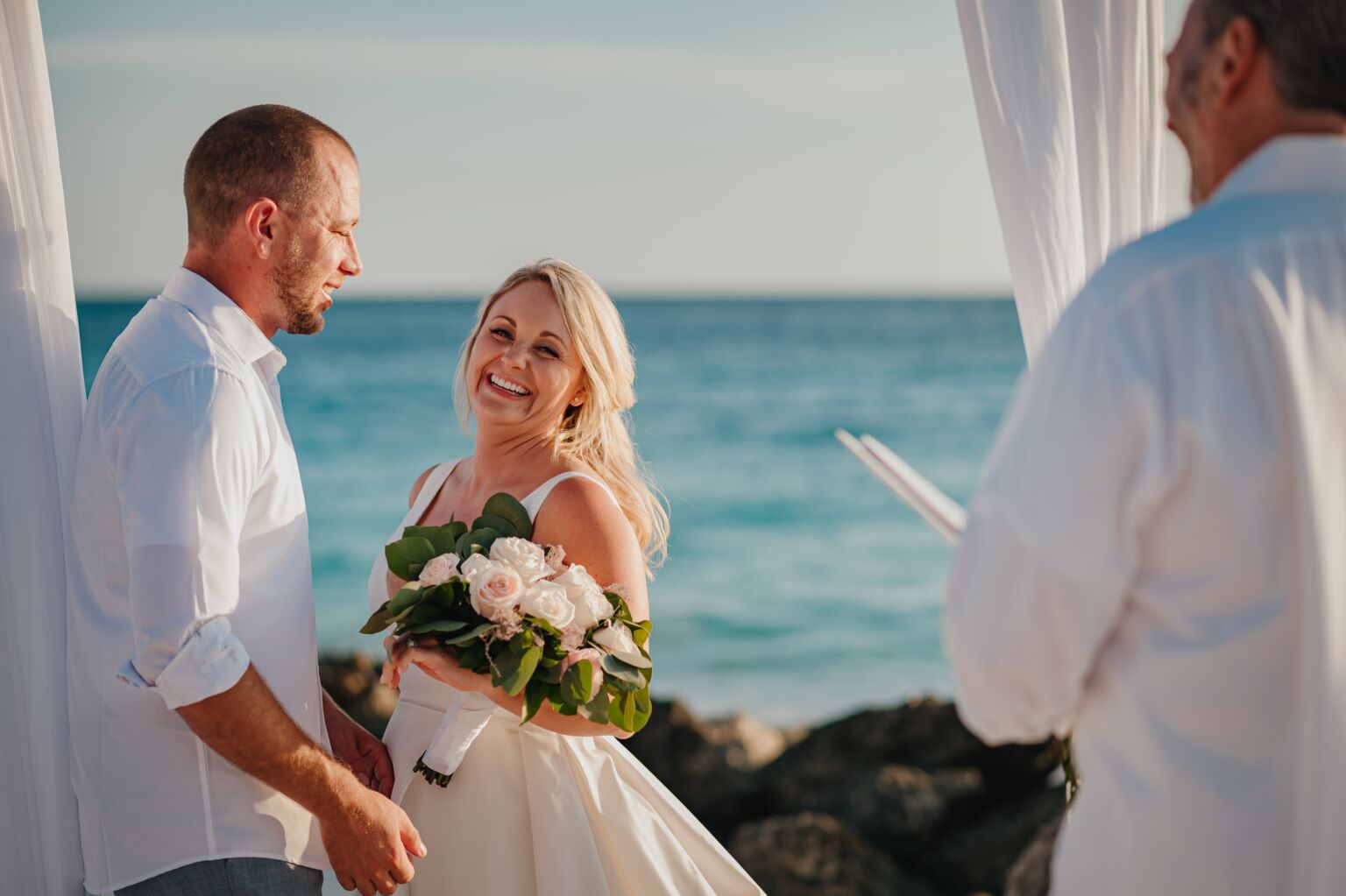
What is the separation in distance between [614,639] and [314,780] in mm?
667

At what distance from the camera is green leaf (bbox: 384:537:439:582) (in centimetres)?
260

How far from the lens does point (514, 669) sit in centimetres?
244

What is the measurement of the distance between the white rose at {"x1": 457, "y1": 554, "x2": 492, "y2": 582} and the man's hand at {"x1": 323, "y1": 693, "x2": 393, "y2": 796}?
1.81 ft

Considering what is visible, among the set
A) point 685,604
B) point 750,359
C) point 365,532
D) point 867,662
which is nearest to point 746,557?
point 685,604

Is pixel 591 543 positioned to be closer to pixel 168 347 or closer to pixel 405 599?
pixel 405 599

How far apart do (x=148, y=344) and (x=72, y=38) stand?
28154mm

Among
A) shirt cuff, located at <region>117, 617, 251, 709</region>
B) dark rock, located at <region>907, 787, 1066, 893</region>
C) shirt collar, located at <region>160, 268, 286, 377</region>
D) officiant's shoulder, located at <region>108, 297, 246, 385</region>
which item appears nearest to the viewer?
shirt cuff, located at <region>117, 617, 251, 709</region>

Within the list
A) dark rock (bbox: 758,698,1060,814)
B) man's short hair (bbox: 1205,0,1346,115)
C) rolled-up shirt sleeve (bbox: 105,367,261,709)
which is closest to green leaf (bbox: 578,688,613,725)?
rolled-up shirt sleeve (bbox: 105,367,261,709)

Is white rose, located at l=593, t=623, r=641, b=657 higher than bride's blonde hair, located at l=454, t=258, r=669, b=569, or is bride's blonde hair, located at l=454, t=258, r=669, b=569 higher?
bride's blonde hair, located at l=454, t=258, r=669, b=569

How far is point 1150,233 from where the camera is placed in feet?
5.35

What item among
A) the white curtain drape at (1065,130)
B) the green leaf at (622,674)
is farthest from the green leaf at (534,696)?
the white curtain drape at (1065,130)

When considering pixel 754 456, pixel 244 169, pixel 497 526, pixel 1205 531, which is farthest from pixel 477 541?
pixel 754 456

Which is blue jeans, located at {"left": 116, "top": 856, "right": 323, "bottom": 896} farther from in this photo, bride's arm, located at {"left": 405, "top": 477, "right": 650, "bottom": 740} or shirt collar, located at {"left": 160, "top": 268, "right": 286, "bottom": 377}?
shirt collar, located at {"left": 160, "top": 268, "right": 286, "bottom": 377}

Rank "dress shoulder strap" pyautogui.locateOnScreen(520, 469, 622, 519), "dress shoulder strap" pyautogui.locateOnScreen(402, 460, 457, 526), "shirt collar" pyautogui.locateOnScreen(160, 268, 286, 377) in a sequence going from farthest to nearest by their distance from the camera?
"dress shoulder strap" pyautogui.locateOnScreen(402, 460, 457, 526) < "dress shoulder strap" pyautogui.locateOnScreen(520, 469, 622, 519) < "shirt collar" pyautogui.locateOnScreen(160, 268, 286, 377)
